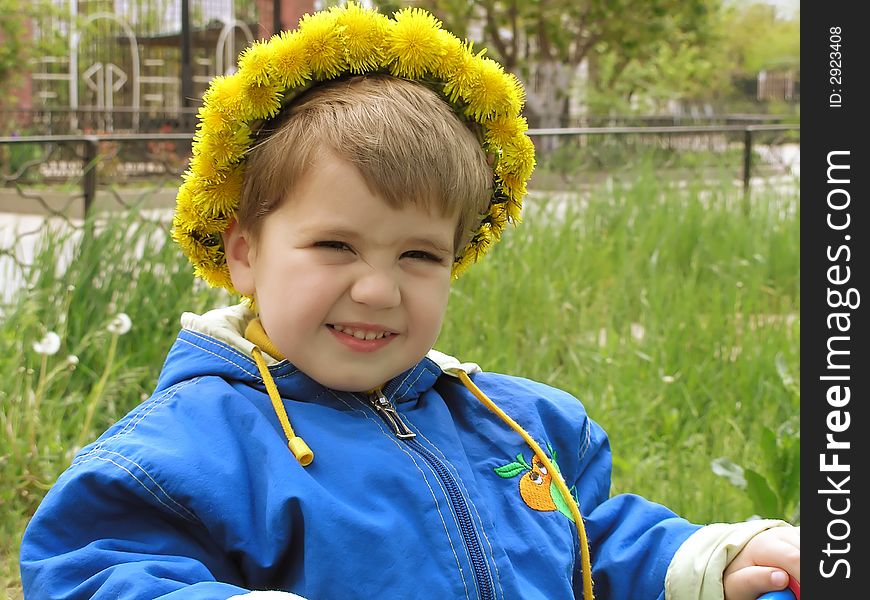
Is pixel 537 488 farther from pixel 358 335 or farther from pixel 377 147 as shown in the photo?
pixel 377 147

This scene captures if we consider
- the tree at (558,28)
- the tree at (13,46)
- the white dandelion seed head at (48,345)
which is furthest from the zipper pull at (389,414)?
the tree at (13,46)

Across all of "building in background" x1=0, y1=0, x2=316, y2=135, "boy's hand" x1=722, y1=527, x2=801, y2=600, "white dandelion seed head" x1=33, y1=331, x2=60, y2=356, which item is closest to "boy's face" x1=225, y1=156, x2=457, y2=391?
"boy's hand" x1=722, y1=527, x2=801, y2=600

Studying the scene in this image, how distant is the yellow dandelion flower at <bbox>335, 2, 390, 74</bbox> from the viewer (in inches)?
61.1

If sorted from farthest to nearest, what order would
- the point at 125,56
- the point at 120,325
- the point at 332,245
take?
the point at 125,56, the point at 120,325, the point at 332,245

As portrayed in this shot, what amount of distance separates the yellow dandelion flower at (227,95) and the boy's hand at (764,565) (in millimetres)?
902

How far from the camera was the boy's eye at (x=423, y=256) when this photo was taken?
1504 millimetres

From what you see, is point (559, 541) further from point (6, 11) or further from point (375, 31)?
point (6, 11)

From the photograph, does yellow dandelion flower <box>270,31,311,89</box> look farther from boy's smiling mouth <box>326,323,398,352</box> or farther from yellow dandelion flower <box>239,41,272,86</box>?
boy's smiling mouth <box>326,323,398,352</box>

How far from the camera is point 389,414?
1.54 meters

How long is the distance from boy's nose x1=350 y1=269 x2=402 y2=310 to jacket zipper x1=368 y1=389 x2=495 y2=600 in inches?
6.2

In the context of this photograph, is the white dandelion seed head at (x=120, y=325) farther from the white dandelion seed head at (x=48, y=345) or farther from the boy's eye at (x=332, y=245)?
the boy's eye at (x=332, y=245)

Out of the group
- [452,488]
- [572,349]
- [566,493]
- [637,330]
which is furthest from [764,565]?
[637,330]

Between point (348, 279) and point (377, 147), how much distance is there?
6.6 inches

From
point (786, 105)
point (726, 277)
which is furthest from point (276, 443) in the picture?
point (786, 105)
